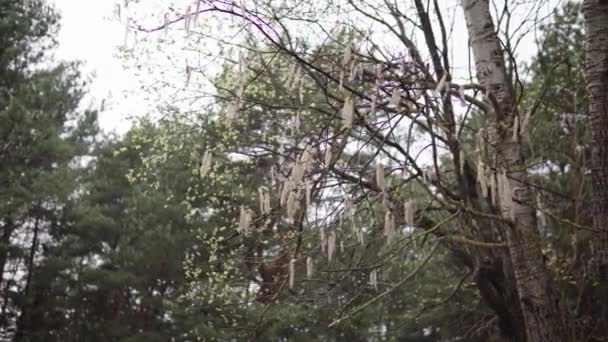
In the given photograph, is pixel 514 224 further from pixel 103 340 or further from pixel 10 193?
pixel 103 340

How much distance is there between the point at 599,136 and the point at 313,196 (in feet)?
5.79

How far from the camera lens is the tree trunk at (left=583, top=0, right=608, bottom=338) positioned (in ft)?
11.4

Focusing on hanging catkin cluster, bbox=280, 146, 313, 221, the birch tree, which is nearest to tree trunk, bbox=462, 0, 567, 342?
the birch tree

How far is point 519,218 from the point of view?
3.75 metres

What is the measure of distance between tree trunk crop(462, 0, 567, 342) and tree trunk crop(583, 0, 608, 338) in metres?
0.29

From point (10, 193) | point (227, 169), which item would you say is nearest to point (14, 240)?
point (10, 193)

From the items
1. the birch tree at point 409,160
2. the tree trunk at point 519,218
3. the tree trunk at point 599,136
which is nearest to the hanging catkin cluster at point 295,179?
the birch tree at point 409,160

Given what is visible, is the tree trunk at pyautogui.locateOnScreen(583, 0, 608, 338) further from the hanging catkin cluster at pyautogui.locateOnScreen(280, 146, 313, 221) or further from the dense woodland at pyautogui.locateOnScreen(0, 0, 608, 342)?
the hanging catkin cluster at pyautogui.locateOnScreen(280, 146, 313, 221)

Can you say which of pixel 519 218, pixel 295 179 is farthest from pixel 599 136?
pixel 295 179

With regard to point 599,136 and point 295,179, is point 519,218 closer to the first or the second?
point 599,136

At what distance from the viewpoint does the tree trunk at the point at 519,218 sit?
3.54m

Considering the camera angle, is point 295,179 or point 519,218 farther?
point 519,218

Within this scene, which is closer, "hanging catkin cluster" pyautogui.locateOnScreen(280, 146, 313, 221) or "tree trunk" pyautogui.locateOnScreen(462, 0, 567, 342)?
"hanging catkin cluster" pyautogui.locateOnScreen(280, 146, 313, 221)

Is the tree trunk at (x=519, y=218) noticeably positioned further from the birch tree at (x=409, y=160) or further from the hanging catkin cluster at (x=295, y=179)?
the hanging catkin cluster at (x=295, y=179)
